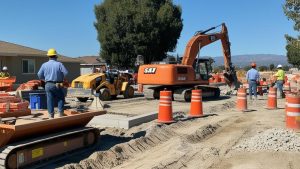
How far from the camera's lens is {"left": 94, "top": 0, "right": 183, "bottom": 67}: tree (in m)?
43.5

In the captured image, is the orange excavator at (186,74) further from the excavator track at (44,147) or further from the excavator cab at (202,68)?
the excavator track at (44,147)

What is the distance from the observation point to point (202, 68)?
2303 centimetres

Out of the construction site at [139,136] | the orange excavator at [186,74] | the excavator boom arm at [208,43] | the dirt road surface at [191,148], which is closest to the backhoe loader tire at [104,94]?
the orange excavator at [186,74]

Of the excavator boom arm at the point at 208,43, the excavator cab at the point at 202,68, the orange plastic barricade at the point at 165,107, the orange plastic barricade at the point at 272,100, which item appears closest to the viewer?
the orange plastic barricade at the point at 165,107

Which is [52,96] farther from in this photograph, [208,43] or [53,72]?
[208,43]

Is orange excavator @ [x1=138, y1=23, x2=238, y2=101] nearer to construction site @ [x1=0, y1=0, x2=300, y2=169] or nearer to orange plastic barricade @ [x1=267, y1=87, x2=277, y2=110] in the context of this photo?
construction site @ [x1=0, y1=0, x2=300, y2=169]

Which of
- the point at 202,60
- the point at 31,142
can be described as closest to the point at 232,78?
the point at 202,60

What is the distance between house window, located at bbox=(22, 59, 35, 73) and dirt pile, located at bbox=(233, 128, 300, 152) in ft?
85.1

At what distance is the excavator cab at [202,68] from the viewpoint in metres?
→ 22.6

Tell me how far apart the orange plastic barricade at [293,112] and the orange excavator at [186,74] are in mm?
9572

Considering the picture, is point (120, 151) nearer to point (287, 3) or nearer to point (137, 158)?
point (137, 158)

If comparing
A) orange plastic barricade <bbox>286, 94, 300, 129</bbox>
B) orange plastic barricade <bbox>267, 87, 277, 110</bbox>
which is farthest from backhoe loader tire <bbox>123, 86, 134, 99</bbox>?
orange plastic barricade <bbox>286, 94, 300, 129</bbox>

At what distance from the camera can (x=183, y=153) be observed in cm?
878

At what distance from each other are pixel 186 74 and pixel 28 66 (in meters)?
16.5
